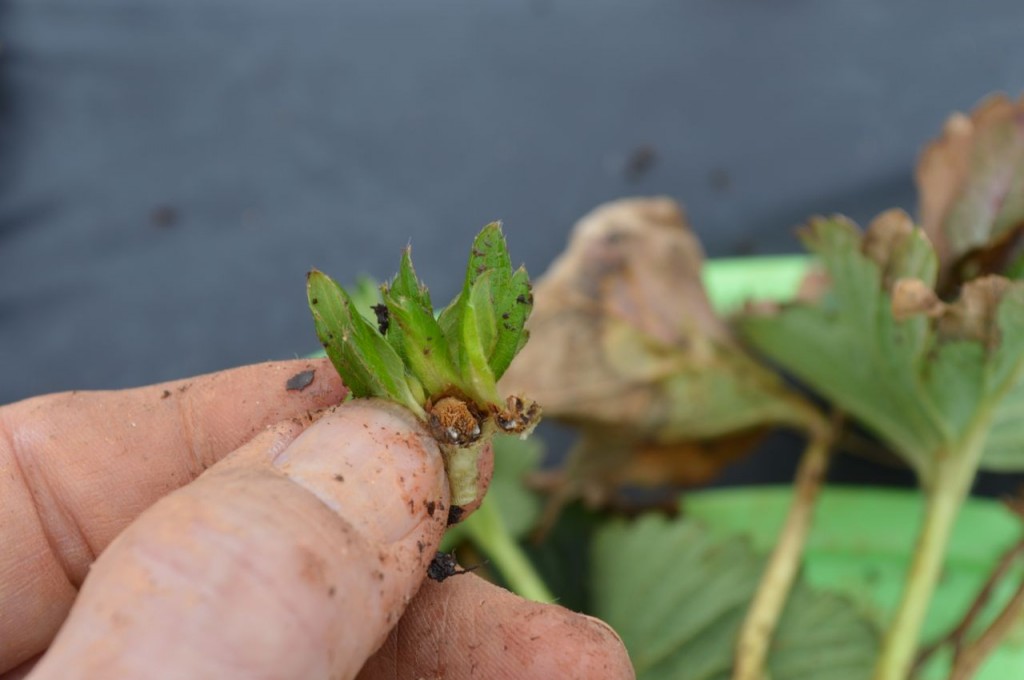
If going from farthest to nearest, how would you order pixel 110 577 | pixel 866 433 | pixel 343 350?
pixel 866 433, pixel 343 350, pixel 110 577

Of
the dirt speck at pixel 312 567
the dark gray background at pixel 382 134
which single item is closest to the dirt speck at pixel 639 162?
the dark gray background at pixel 382 134

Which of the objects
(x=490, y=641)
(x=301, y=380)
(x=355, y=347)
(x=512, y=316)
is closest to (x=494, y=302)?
(x=512, y=316)

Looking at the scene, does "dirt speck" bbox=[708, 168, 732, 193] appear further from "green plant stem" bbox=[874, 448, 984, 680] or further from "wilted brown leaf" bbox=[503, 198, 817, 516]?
"green plant stem" bbox=[874, 448, 984, 680]

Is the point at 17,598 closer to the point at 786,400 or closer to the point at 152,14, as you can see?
the point at 786,400

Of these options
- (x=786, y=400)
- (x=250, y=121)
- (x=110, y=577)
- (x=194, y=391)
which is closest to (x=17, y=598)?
(x=194, y=391)

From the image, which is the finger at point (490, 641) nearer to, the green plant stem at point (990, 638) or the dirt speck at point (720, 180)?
the green plant stem at point (990, 638)

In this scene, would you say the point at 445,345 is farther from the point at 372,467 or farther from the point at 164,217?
the point at 164,217
